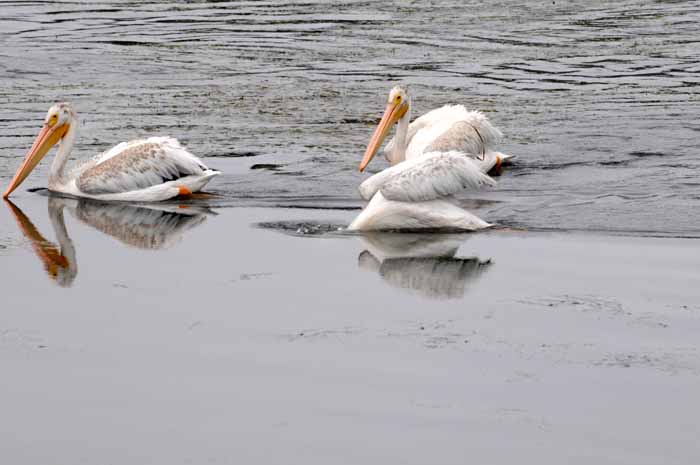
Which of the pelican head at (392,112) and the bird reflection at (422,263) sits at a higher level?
the pelican head at (392,112)

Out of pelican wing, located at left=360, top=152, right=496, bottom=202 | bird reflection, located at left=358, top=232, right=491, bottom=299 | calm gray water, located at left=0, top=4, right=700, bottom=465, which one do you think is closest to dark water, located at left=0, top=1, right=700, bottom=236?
calm gray water, located at left=0, top=4, right=700, bottom=465

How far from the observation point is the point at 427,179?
Result: 30.5 ft

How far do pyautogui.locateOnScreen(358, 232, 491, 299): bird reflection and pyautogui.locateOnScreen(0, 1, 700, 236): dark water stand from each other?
874 mm

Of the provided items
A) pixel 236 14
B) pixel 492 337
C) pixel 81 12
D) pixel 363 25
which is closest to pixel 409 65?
pixel 363 25

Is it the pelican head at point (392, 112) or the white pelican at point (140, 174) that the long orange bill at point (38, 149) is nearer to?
the white pelican at point (140, 174)

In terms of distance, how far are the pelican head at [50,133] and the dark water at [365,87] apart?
45cm

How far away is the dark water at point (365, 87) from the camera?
1100cm

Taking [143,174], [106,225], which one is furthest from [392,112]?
[106,225]

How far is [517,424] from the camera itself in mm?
5570

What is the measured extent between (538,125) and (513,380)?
24.5 ft

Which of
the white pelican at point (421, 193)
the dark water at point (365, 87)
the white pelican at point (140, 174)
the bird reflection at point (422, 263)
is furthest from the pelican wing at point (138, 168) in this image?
the bird reflection at point (422, 263)

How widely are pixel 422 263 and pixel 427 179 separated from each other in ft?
3.10

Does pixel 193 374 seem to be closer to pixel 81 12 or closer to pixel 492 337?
pixel 492 337

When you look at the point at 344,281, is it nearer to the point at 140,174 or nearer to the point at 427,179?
the point at 427,179
